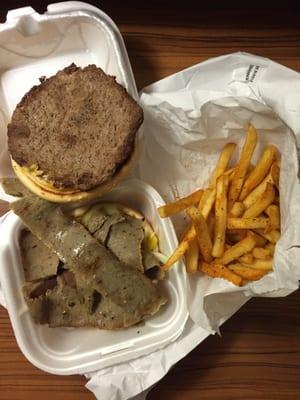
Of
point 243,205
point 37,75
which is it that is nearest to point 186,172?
point 243,205

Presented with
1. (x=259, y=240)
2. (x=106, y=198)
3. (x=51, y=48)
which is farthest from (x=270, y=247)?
(x=51, y=48)

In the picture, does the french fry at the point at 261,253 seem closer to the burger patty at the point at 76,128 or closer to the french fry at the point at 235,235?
the french fry at the point at 235,235

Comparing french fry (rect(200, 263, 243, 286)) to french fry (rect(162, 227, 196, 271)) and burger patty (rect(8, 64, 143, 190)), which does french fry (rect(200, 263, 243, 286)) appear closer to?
french fry (rect(162, 227, 196, 271))

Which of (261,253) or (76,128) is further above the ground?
(76,128)

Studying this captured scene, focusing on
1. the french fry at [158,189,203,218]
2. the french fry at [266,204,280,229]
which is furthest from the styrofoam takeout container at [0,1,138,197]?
the french fry at [266,204,280,229]

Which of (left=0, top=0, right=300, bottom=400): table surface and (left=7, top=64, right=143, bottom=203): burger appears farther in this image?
(left=0, top=0, right=300, bottom=400): table surface

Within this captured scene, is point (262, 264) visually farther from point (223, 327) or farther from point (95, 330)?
point (95, 330)
